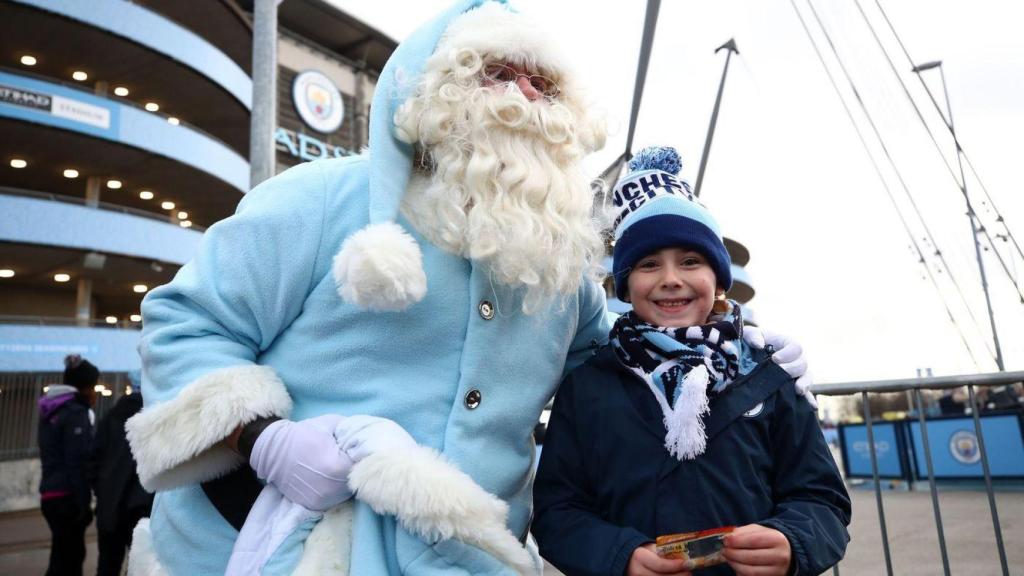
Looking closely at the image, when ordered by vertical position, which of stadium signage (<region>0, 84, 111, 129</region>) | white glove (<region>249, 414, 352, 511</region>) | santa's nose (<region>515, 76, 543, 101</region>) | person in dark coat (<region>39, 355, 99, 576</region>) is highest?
stadium signage (<region>0, 84, 111, 129</region>)

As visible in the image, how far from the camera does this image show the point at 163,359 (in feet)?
5.04

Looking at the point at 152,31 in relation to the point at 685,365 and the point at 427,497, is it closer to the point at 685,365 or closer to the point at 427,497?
the point at 685,365

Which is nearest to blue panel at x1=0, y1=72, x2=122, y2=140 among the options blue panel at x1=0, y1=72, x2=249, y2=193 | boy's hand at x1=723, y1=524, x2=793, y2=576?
blue panel at x1=0, y1=72, x2=249, y2=193

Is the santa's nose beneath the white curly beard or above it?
Answer: above

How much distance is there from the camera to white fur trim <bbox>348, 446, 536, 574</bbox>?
135 cm

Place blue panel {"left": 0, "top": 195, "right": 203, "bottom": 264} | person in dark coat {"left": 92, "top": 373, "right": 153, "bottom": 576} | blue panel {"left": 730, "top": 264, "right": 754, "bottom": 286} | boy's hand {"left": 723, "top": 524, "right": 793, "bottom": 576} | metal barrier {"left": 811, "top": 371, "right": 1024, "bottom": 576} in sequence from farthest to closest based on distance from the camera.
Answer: blue panel {"left": 730, "top": 264, "right": 754, "bottom": 286}, blue panel {"left": 0, "top": 195, "right": 203, "bottom": 264}, person in dark coat {"left": 92, "top": 373, "right": 153, "bottom": 576}, metal barrier {"left": 811, "top": 371, "right": 1024, "bottom": 576}, boy's hand {"left": 723, "top": 524, "right": 793, "bottom": 576}

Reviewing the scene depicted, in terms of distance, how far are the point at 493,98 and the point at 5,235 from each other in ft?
61.2

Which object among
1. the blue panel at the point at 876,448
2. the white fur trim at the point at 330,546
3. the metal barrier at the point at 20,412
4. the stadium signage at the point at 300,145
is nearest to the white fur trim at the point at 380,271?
the white fur trim at the point at 330,546

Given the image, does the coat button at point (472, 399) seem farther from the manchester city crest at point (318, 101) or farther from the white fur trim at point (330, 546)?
the manchester city crest at point (318, 101)

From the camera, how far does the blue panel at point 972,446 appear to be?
8.62 meters

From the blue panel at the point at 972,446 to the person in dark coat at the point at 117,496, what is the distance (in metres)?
8.39

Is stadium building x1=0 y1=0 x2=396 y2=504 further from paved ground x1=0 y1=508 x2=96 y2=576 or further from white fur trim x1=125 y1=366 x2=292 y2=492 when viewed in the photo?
white fur trim x1=125 y1=366 x2=292 y2=492

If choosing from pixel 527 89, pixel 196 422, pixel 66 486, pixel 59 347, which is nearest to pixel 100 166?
pixel 59 347

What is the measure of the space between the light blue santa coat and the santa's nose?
353 mm
